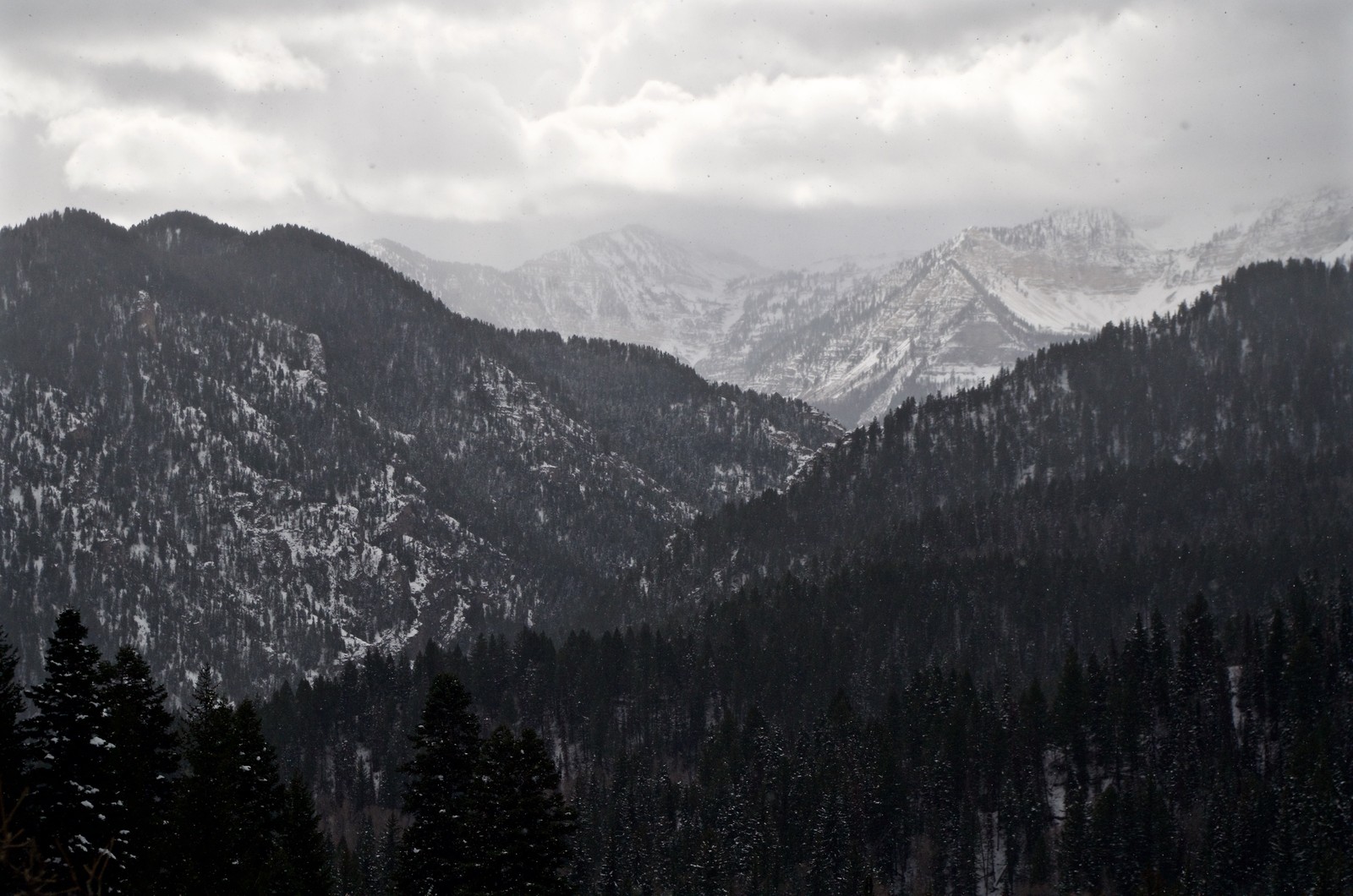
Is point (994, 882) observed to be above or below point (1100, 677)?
below

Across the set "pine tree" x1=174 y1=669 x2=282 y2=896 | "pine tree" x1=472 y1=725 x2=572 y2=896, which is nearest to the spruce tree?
"pine tree" x1=174 y1=669 x2=282 y2=896

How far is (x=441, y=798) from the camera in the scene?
153 ft

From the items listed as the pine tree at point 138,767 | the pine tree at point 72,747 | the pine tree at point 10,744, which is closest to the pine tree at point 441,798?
the pine tree at point 138,767

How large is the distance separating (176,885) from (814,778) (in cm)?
11666

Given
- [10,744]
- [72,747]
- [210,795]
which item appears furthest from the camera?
[210,795]

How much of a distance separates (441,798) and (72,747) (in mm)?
11809

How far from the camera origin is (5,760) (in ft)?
128

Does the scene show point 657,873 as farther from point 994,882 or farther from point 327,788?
point 327,788

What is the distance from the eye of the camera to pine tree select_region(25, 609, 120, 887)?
135 ft

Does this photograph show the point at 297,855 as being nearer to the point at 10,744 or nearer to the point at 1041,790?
the point at 10,744

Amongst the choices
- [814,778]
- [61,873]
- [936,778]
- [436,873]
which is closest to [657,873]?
[814,778]

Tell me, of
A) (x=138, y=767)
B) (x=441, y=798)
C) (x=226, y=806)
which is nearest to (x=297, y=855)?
(x=226, y=806)

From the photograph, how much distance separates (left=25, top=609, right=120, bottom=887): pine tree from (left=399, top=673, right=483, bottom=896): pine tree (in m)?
9.44

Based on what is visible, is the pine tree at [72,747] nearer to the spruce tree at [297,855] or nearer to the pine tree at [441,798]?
the spruce tree at [297,855]
